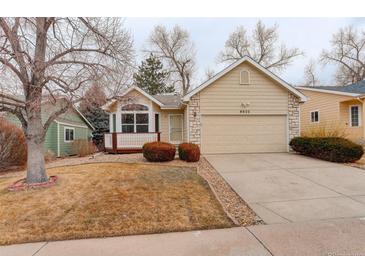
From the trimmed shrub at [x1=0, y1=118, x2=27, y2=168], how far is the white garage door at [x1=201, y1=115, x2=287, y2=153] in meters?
9.07

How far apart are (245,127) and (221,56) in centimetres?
2226

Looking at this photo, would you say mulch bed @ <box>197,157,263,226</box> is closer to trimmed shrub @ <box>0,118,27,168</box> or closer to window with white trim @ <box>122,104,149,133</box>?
window with white trim @ <box>122,104,149,133</box>

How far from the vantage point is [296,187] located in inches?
265

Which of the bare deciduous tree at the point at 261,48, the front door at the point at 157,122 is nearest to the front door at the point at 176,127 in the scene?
the front door at the point at 157,122

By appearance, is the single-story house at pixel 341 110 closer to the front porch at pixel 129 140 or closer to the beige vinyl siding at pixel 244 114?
the beige vinyl siding at pixel 244 114

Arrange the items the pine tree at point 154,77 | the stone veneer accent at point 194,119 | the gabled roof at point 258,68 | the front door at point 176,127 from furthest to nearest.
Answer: the pine tree at point 154,77, the front door at point 176,127, the gabled roof at point 258,68, the stone veneer accent at point 194,119

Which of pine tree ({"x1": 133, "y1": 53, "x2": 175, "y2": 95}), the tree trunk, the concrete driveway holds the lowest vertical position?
the concrete driveway

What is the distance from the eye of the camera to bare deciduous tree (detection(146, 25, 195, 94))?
99.5 feet

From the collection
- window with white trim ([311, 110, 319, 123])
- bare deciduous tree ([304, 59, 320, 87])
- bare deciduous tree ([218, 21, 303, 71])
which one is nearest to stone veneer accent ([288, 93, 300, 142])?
window with white trim ([311, 110, 319, 123])

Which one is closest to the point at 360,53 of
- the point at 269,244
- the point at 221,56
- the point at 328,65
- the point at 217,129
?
the point at 328,65

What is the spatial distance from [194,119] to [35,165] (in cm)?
781

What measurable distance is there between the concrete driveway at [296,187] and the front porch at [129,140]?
5.27 meters

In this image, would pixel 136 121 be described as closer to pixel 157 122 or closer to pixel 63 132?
pixel 157 122

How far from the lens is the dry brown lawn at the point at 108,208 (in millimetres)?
4344
